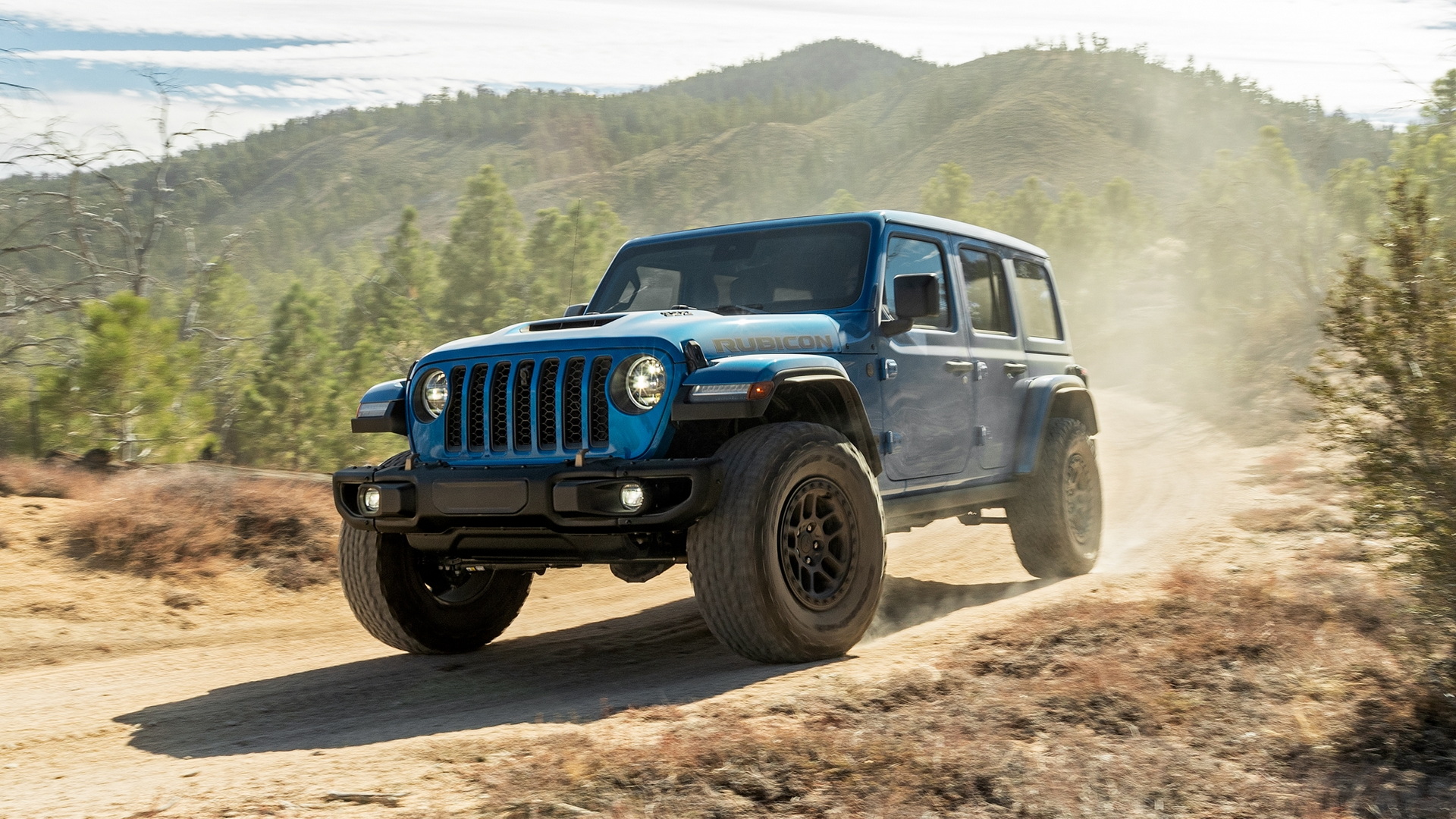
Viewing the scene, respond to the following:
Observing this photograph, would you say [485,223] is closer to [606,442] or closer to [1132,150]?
[606,442]

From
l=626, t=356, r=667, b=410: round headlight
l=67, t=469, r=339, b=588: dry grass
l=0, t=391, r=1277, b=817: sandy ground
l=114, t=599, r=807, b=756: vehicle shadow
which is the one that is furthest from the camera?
l=67, t=469, r=339, b=588: dry grass

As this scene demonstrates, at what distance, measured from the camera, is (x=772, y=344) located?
5.49m

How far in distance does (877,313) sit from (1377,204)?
30547 mm

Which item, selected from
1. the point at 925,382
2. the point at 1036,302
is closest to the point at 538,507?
the point at 925,382

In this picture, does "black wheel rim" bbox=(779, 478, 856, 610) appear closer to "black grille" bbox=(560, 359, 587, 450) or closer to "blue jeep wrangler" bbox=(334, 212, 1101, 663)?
"blue jeep wrangler" bbox=(334, 212, 1101, 663)

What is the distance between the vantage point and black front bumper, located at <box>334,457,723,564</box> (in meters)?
4.79

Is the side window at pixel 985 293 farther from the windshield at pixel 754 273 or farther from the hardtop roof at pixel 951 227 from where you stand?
the windshield at pixel 754 273

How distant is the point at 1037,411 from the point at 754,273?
2.42 m

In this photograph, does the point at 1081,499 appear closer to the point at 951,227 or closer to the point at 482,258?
the point at 951,227

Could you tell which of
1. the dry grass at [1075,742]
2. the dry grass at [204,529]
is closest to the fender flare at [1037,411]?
the dry grass at [1075,742]

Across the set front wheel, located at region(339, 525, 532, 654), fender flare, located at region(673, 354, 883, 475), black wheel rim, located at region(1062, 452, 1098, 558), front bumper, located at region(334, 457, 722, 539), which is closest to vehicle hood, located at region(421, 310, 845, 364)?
fender flare, located at region(673, 354, 883, 475)

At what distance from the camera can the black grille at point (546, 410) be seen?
5117mm

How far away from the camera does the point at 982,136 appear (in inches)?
6403

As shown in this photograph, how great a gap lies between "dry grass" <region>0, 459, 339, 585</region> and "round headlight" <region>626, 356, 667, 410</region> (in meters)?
5.03
